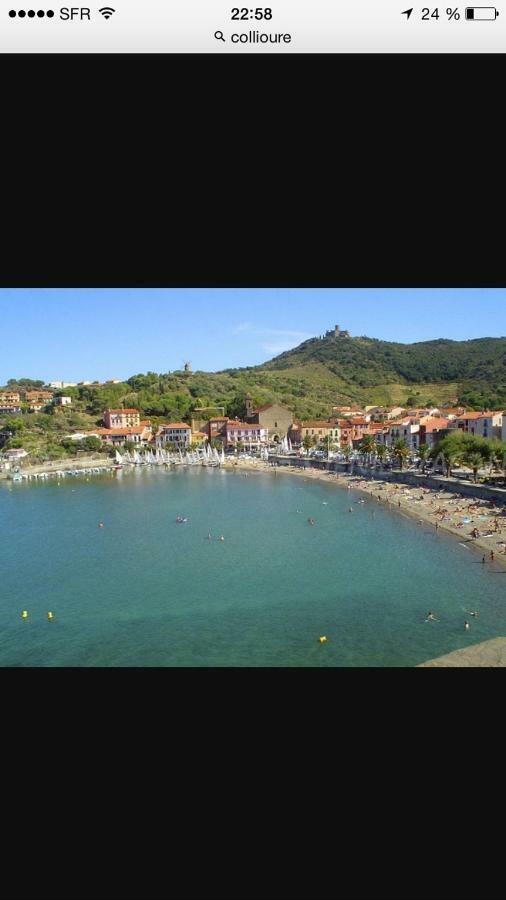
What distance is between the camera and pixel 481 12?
106 centimetres

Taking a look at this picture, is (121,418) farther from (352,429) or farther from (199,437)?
(352,429)

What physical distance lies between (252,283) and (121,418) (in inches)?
1138

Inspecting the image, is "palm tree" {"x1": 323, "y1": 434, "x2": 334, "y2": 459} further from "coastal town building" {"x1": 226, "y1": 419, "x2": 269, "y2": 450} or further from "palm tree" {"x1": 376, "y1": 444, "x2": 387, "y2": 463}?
"palm tree" {"x1": 376, "y1": 444, "x2": 387, "y2": 463}

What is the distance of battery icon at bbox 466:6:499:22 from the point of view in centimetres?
105

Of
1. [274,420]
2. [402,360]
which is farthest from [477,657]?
[402,360]

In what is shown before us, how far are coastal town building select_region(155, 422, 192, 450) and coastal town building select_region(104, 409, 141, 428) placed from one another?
141 centimetres

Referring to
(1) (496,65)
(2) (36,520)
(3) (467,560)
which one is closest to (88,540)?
(2) (36,520)

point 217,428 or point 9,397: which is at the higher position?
point 9,397

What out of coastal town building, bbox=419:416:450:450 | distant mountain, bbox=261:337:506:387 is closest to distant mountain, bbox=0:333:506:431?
distant mountain, bbox=261:337:506:387

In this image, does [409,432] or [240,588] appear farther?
[409,432]

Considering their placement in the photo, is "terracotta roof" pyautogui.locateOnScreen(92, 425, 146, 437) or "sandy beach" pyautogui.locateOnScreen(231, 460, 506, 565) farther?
"terracotta roof" pyautogui.locateOnScreen(92, 425, 146, 437)

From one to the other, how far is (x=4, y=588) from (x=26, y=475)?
617 inches

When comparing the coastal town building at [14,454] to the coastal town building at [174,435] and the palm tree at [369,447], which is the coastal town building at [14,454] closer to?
the coastal town building at [174,435]
